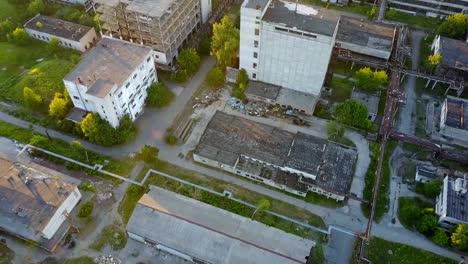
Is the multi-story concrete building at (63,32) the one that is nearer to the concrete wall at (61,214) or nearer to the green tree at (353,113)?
the concrete wall at (61,214)

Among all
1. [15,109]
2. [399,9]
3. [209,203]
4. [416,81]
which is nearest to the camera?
[209,203]

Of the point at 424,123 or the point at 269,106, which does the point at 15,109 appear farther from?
the point at 424,123

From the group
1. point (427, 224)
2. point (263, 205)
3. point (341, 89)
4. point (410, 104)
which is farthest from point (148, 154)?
point (410, 104)

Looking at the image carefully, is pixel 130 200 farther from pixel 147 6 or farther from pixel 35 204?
pixel 147 6

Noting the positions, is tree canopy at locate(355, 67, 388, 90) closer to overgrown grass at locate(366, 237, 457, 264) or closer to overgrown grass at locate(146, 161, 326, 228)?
overgrown grass at locate(146, 161, 326, 228)

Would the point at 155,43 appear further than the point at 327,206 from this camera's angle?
Yes

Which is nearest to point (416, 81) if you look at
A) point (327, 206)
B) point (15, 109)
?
point (327, 206)
